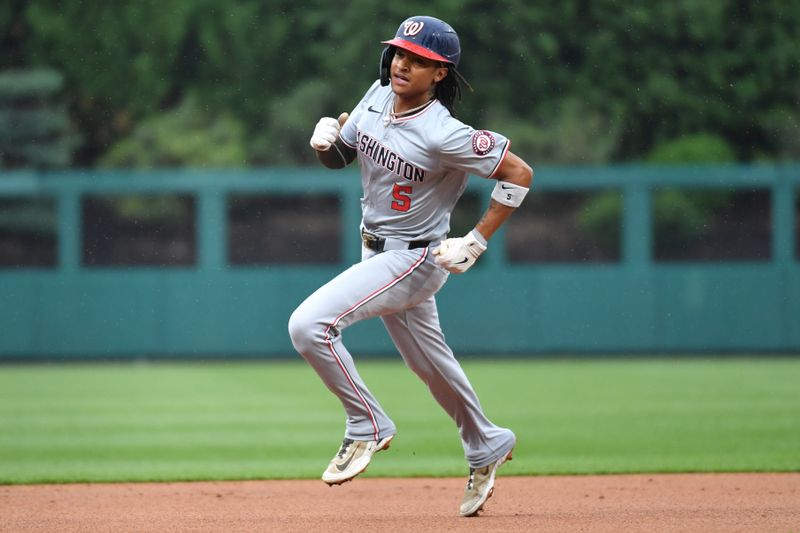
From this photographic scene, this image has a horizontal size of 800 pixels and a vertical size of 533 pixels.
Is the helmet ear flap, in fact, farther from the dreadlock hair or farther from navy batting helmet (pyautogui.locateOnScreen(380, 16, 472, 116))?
the dreadlock hair

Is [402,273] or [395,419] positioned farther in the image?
[395,419]

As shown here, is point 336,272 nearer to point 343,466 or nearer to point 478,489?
point 478,489

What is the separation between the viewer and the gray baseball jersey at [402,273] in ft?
17.9

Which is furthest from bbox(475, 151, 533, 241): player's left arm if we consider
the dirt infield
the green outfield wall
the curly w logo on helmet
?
the green outfield wall

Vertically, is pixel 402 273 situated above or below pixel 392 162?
below

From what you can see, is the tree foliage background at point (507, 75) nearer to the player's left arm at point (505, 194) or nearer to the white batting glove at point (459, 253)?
the player's left arm at point (505, 194)

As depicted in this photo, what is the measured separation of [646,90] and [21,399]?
12888 mm

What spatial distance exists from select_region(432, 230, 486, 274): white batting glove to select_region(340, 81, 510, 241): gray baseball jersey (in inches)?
10.5

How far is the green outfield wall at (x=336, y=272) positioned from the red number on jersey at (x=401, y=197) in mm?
12188

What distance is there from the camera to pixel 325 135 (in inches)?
224

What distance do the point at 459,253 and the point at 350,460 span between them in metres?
0.90

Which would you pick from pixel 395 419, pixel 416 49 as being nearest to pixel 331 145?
pixel 416 49

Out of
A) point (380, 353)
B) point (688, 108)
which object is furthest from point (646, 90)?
point (380, 353)

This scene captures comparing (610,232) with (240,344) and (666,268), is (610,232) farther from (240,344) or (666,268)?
(240,344)
